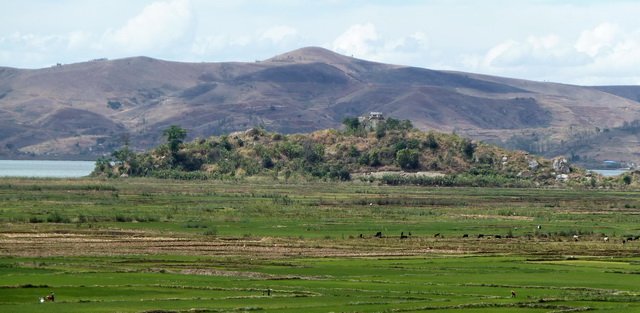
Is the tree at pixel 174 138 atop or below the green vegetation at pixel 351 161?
atop

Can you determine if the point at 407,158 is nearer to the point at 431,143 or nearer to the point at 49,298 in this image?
the point at 431,143

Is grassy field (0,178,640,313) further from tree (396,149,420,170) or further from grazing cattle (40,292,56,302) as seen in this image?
tree (396,149,420,170)

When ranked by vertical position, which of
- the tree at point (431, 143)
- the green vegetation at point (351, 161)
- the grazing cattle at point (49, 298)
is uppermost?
the tree at point (431, 143)

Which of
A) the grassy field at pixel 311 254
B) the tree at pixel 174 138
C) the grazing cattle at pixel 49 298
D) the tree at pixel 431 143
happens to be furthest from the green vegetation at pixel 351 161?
the grazing cattle at pixel 49 298

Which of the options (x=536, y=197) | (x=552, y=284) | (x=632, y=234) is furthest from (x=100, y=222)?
A: (x=536, y=197)

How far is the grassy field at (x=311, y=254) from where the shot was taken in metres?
49.8

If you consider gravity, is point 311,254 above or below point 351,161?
below

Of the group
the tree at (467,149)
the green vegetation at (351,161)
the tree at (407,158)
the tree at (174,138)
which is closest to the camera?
the green vegetation at (351,161)

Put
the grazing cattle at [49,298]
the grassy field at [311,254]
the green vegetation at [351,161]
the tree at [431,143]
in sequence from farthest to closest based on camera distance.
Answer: the tree at [431,143] < the green vegetation at [351,161] < the grassy field at [311,254] < the grazing cattle at [49,298]

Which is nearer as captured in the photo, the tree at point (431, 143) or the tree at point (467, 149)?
the tree at point (467, 149)

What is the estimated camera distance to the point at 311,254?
227 ft

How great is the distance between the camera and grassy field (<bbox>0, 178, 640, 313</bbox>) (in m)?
49.8

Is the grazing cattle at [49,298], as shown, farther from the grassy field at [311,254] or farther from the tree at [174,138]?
the tree at [174,138]

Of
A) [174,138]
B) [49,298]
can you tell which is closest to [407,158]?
[174,138]
